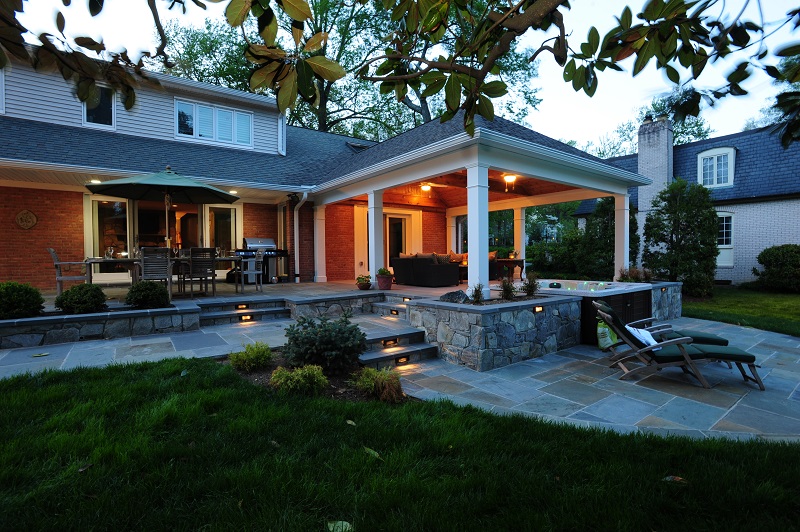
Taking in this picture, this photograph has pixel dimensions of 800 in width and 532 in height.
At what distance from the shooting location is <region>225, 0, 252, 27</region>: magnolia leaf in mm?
1127

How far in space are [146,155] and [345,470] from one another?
9671 mm

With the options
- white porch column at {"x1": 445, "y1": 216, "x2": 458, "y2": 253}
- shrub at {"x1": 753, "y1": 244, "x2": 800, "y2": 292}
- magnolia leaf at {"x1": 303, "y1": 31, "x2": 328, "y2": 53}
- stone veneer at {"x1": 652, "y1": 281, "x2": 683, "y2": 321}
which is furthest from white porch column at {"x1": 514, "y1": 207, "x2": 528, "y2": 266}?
magnolia leaf at {"x1": 303, "y1": 31, "x2": 328, "y2": 53}

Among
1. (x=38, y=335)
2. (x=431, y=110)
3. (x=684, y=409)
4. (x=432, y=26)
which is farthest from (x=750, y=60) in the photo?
(x=431, y=110)

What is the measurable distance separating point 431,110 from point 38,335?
1995 cm

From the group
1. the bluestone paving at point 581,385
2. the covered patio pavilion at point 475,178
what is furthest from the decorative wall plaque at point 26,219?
the covered patio pavilion at point 475,178

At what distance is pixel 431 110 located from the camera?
Result: 21547 mm

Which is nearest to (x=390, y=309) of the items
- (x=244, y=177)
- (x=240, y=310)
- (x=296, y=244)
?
(x=240, y=310)

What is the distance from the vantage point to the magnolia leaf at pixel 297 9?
112 centimetres

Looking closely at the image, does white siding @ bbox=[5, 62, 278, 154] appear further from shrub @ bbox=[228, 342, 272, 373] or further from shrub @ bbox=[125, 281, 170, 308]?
shrub @ bbox=[228, 342, 272, 373]

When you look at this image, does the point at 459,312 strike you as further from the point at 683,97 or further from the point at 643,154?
the point at 643,154

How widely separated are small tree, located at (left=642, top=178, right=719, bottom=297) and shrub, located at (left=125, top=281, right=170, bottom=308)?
1278 cm

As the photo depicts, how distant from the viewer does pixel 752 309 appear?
9984 millimetres

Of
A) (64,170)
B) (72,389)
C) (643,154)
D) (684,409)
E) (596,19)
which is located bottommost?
(684,409)

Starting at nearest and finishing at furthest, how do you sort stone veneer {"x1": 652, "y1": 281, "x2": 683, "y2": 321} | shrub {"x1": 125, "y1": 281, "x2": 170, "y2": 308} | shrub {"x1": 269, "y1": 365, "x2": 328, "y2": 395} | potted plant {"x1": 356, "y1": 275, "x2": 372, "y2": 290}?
shrub {"x1": 269, "y1": 365, "x2": 328, "y2": 395}
shrub {"x1": 125, "y1": 281, "x2": 170, "y2": 308}
stone veneer {"x1": 652, "y1": 281, "x2": 683, "y2": 321}
potted plant {"x1": 356, "y1": 275, "x2": 372, "y2": 290}
